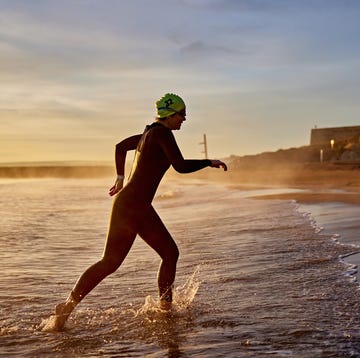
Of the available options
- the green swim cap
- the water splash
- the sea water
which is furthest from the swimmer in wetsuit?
the sea water

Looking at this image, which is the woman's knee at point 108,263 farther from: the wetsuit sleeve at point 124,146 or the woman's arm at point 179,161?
the woman's arm at point 179,161

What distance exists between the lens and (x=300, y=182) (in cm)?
3225

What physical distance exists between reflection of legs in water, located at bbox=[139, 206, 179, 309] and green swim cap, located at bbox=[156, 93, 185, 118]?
86cm

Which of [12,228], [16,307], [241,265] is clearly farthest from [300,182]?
[16,307]

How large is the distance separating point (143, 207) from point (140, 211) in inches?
1.8

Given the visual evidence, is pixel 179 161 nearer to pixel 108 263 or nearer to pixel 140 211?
pixel 140 211

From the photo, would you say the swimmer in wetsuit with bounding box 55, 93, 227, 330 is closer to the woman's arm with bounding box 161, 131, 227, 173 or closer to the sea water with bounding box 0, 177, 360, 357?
the woman's arm with bounding box 161, 131, 227, 173

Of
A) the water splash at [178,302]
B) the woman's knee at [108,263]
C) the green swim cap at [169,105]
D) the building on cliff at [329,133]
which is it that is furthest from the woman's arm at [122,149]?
the building on cliff at [329,133]

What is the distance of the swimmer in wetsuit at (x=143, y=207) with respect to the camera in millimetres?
5430

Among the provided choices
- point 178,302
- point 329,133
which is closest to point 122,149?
point 178,302

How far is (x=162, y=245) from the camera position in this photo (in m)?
5.60

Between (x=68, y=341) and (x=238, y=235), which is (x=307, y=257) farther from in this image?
(x=68, y=341)

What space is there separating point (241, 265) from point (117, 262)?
9.06 feet

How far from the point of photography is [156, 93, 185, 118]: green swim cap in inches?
217
